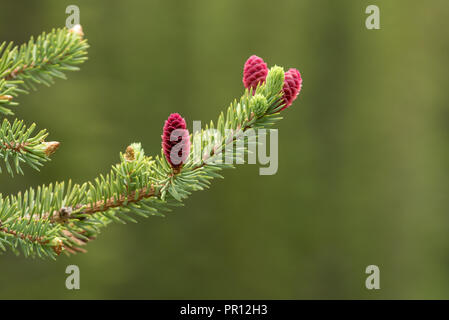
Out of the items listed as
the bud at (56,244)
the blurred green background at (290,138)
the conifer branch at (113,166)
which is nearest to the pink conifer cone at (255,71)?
the conifer branch at (113,166)

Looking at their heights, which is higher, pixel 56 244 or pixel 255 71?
pixel 255 71

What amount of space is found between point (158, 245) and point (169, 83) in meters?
0.73

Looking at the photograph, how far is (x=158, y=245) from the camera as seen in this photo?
2273 mm

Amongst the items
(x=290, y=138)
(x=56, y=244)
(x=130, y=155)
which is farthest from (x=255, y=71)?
(x=290, y=138)

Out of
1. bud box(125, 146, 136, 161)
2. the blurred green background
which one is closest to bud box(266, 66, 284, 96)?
bud box(125, 146, 136, 161)

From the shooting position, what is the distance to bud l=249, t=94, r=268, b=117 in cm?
50

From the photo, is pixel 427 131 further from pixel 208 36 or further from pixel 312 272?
pixel 208 36

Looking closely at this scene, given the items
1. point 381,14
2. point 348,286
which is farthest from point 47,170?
point 381,14

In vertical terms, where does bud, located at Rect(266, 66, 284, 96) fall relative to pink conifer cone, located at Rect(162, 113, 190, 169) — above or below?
above

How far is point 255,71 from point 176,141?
12 cm

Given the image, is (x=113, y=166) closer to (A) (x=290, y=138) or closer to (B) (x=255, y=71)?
(B) (x=255, y=71)

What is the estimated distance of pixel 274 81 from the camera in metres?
0.51

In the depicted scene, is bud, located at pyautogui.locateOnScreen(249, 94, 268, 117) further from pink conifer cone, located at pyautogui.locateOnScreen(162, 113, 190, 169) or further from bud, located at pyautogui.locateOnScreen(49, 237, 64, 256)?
bud, located at pyautogui.locateOnScreen(49, 237, 64, 256)

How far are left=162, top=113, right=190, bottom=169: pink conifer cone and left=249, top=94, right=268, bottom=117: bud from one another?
0.24ft
